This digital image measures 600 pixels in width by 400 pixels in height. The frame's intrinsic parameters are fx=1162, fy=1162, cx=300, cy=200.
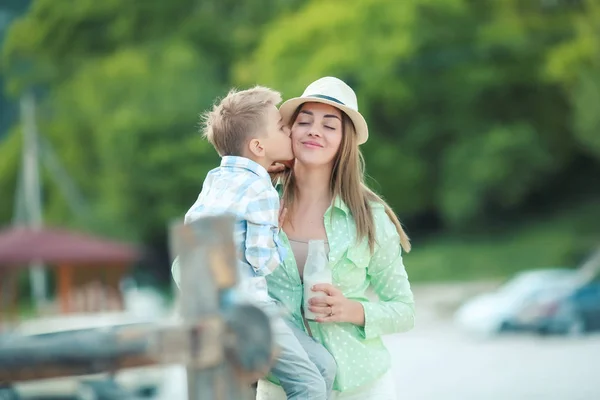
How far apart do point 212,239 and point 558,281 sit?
15.5m

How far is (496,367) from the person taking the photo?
14227mm

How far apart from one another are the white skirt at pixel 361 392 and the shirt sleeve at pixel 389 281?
0.49 feet

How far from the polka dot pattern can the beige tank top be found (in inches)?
1.0

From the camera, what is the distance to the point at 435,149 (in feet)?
117

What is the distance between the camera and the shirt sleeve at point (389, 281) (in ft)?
11.6

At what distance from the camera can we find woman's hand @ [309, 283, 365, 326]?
3363 mm

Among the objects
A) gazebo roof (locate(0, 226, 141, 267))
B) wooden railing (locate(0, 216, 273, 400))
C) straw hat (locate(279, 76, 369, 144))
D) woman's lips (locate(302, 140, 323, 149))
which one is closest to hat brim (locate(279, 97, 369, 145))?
straw hat (locate(279, 76, 369, 144))

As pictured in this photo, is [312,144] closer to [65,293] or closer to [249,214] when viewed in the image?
[249,214]

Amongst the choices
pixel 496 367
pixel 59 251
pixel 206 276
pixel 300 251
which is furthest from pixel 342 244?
pixel 59 251

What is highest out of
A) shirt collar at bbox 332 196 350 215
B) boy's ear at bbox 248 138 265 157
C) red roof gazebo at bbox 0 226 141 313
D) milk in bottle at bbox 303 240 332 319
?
red roof gazebo at bbox 0 226 141 313

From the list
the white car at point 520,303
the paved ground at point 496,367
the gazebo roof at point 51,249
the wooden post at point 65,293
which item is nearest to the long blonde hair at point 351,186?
the paved ground at point 496,367

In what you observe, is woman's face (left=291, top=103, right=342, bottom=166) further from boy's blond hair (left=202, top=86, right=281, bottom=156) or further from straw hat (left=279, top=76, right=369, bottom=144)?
boy's blond hair (left=202, top=86, right=281, bottom=156)

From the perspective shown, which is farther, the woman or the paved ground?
the paved ground

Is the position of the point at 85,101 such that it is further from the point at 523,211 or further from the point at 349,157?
the point at 349,157
